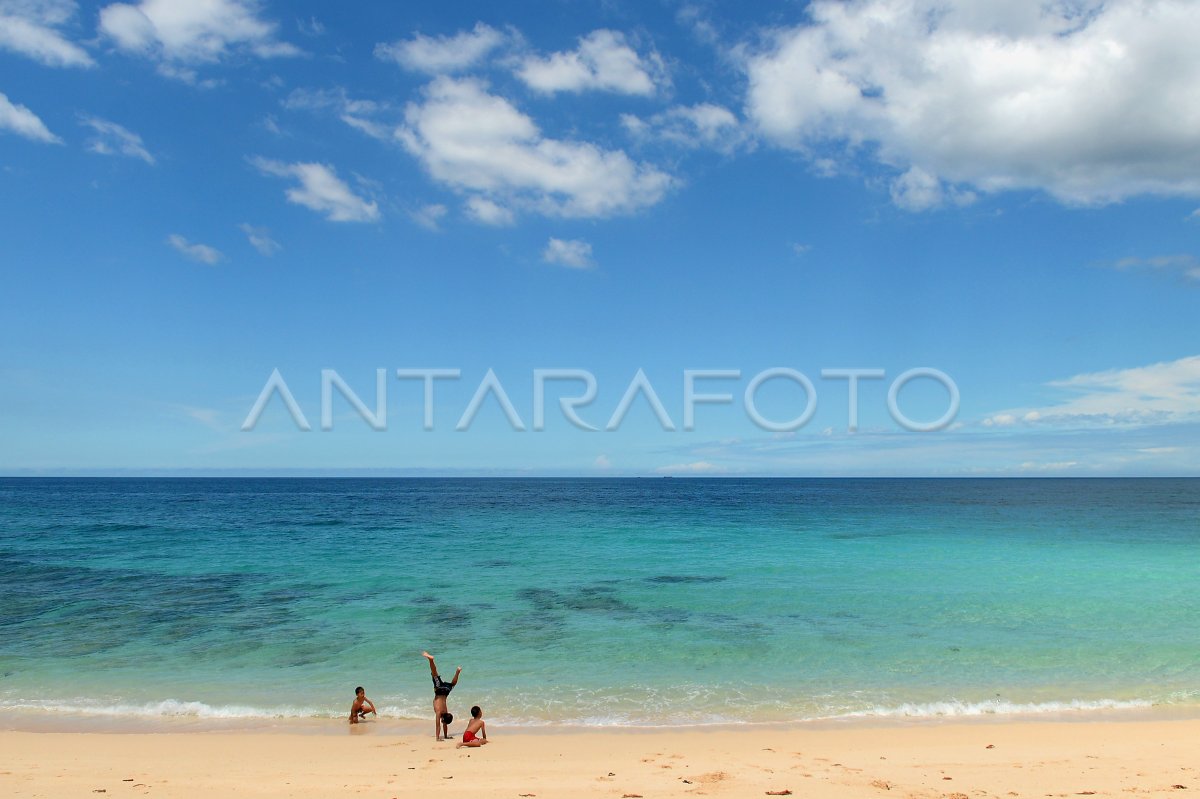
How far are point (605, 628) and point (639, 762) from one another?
7.50 metres

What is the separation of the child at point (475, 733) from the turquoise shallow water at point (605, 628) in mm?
1340

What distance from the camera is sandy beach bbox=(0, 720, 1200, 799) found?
787 cm

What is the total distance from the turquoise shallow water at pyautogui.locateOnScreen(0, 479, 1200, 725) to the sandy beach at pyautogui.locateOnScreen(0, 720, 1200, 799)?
41.5 inches

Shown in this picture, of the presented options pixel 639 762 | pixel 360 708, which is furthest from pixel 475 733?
pixel 639 762

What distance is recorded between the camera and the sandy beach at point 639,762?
787 centimetres

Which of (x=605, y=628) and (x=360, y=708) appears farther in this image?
(x=605, y=628)

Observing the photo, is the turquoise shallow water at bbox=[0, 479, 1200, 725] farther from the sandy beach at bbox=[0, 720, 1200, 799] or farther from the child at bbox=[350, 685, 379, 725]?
the sandy beach at bbox=[0, 720, 1200, 799]

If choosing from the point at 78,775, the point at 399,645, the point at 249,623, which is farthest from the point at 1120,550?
the point at 78,775

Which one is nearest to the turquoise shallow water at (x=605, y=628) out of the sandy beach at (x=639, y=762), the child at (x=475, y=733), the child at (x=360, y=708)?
the child at (x=360, y=708)

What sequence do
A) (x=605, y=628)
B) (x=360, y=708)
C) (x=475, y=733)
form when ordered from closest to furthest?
(x=475, y=733), (x=360, y=708), (x=605, y=628)

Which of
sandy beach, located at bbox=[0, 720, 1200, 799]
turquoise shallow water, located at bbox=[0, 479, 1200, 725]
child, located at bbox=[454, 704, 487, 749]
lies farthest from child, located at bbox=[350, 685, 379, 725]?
child, located at bbox=[454, 704, 487, 749]

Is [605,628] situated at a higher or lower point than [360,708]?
lower

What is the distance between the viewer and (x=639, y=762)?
8844 millimetres

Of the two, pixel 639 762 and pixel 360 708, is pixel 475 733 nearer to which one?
pixel 360 708
